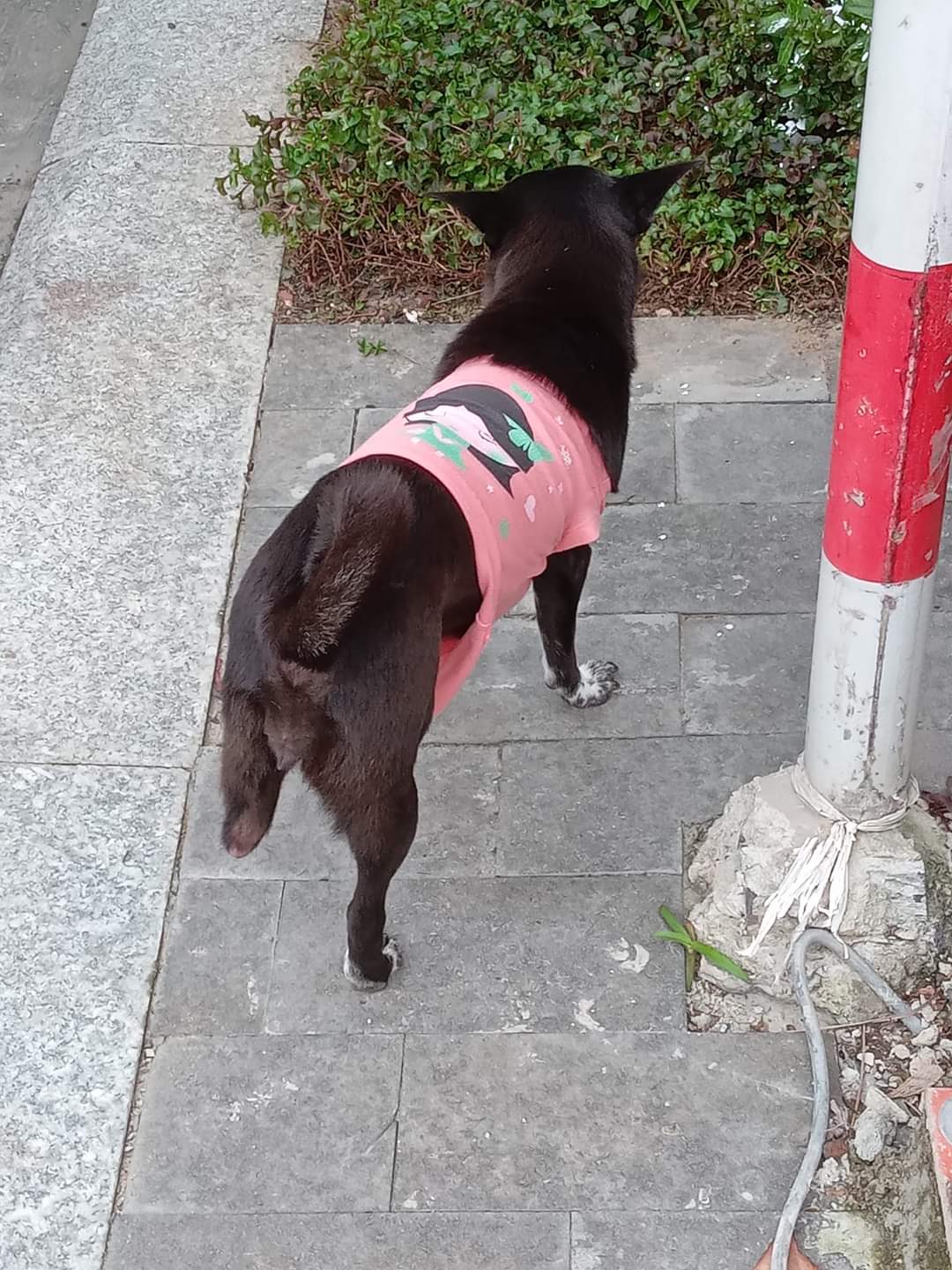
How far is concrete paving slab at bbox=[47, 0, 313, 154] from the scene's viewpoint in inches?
225

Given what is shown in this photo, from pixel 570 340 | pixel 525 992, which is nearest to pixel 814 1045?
pixel 525 992

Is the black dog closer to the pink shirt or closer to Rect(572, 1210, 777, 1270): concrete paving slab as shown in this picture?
the pink shirt

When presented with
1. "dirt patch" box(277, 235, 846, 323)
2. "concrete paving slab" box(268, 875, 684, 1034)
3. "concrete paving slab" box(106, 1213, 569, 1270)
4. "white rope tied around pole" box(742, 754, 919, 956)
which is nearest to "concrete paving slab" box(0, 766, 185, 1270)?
"concrete paving slab" box(106, 1213, 569, 1270)

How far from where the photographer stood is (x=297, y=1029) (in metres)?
3.08

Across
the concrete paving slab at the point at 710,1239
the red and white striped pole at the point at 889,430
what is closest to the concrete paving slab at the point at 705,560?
the red and white striped pole at the point at 889,430

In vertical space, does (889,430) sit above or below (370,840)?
above

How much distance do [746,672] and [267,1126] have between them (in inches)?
65.0

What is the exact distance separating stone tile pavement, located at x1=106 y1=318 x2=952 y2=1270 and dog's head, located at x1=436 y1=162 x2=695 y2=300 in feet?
2.89

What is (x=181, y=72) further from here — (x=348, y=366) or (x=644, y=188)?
(x=644, y=188)

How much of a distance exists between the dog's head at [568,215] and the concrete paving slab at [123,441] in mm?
1202

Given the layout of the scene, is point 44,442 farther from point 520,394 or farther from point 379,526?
point 379,526

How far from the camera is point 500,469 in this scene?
116 inches

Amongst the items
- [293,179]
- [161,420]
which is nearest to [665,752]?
[161,420]

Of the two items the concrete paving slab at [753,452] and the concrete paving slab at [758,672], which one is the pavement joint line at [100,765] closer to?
the concrete paving slab at [758,672]
